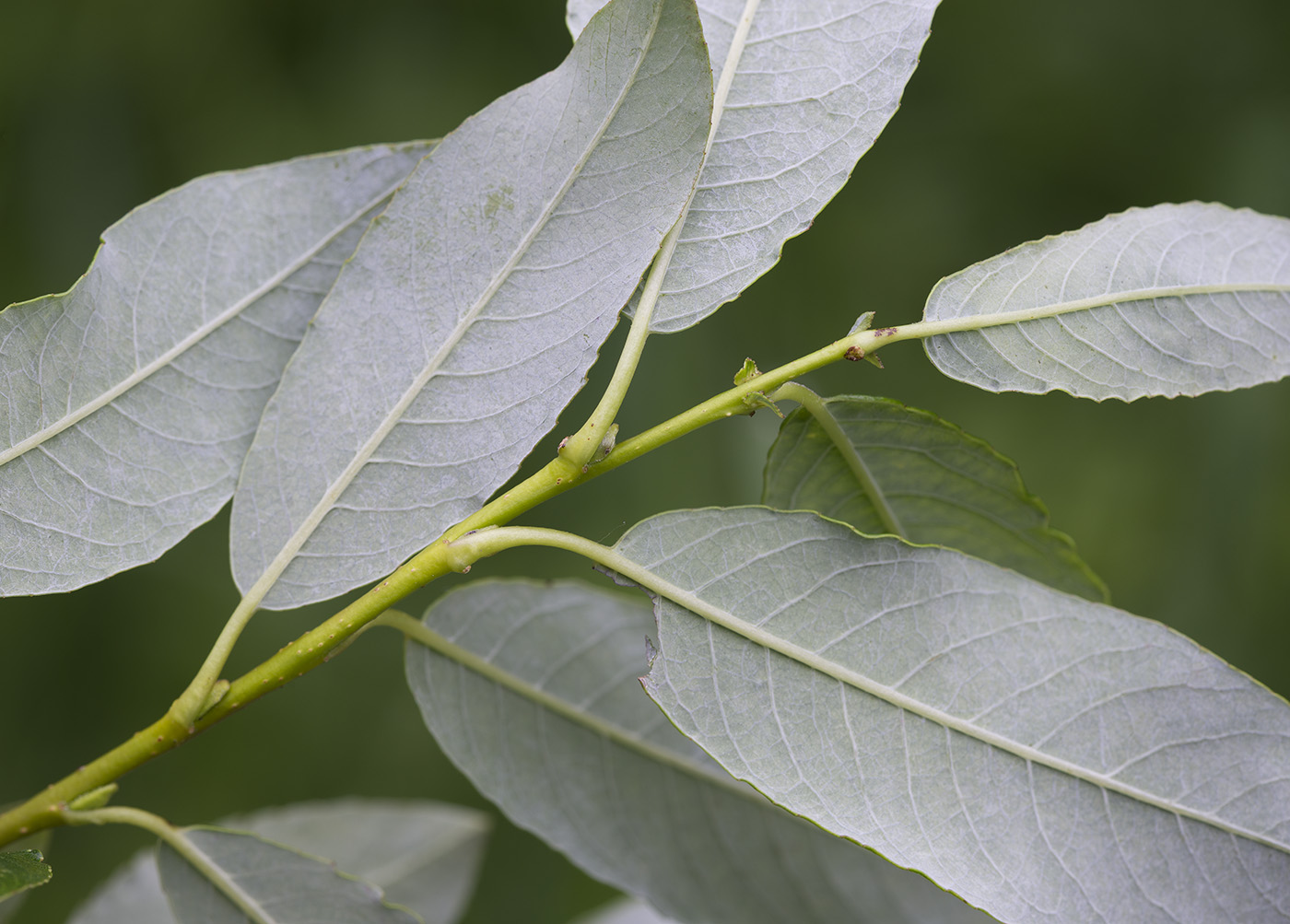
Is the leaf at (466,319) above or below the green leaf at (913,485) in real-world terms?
above

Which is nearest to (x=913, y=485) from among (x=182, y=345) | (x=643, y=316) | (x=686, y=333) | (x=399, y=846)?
(x=643, y=316)

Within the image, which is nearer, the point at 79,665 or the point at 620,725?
the point at 620,725

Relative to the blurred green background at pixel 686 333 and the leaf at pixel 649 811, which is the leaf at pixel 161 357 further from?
the blurred green background at pixel 686 333

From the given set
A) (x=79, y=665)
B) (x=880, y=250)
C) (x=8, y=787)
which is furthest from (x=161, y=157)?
(x=880, y=250)

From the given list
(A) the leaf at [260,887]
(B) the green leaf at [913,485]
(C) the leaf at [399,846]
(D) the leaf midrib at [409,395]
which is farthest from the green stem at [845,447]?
(C) the leaf at [399,846]

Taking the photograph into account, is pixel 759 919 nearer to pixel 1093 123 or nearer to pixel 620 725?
pixel 620 725

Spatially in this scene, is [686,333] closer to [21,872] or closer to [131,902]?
[131,902]

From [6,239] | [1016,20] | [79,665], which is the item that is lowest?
[79,665]
